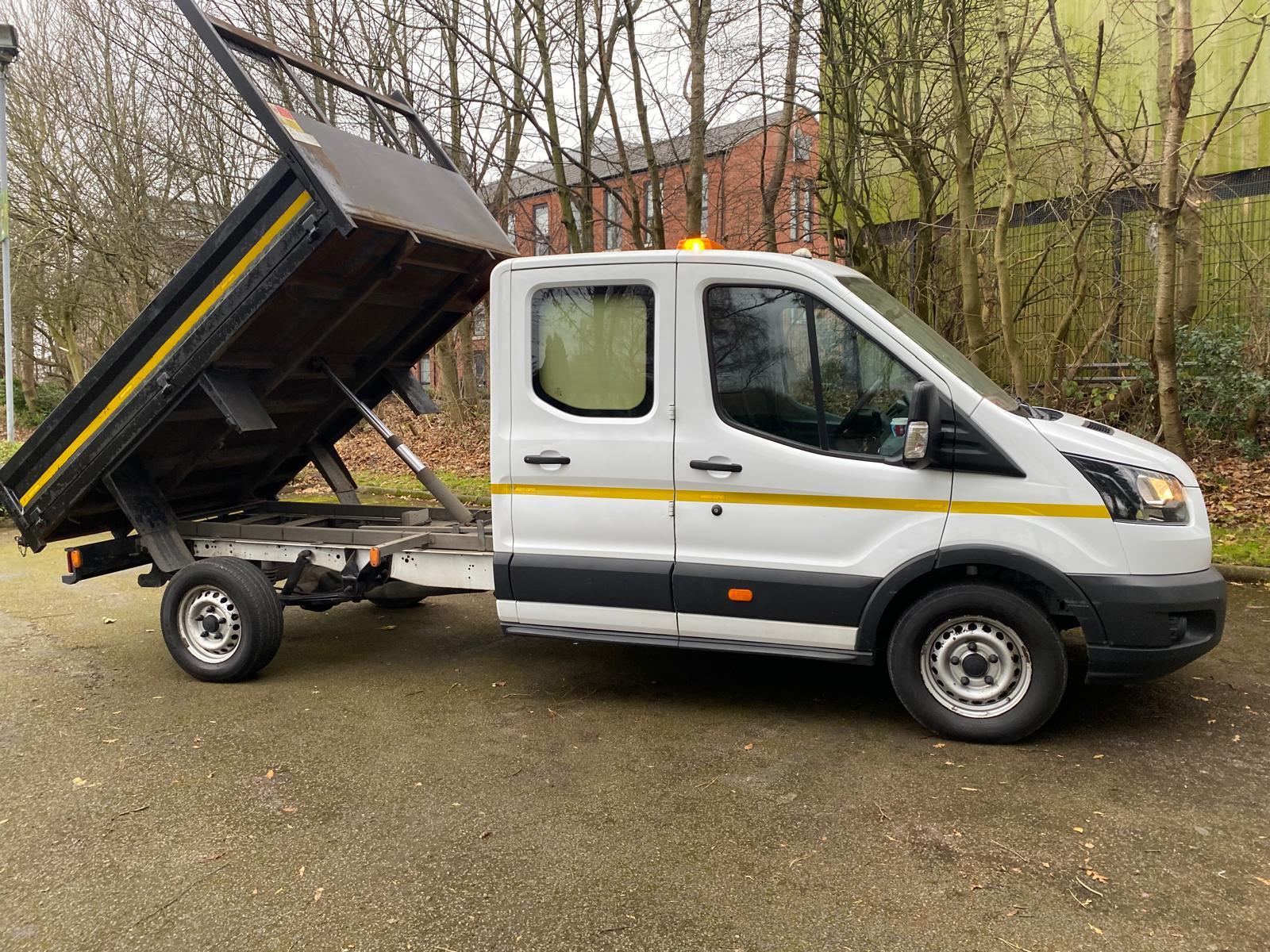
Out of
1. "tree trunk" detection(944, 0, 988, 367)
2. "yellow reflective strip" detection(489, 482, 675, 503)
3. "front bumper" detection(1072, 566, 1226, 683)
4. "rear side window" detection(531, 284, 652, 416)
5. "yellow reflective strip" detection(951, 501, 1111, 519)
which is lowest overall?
"front bumper" detection(1072, 566, 1226, 683)

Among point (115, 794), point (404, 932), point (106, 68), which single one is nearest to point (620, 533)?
point (404, 932)

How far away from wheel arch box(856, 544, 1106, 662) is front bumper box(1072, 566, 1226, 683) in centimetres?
6

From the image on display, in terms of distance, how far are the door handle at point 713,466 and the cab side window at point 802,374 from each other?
0.64 ft

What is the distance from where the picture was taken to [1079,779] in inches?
156

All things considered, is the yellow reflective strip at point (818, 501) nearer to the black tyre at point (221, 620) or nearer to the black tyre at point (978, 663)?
the black tyre at point (978, 663)

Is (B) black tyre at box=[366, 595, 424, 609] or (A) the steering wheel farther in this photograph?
(B) black tyre at box=[366, 595, 424, 609]

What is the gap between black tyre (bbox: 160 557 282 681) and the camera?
5352 millimetres

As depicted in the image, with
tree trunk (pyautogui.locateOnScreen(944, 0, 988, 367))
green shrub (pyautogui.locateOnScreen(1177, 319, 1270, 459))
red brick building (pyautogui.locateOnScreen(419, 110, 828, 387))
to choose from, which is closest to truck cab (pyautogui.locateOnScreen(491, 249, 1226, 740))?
tree trunk (pyautogui.locateOnScreen(944, 0, 988, 367))

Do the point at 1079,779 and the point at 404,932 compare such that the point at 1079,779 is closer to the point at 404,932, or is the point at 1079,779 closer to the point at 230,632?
the point at 404,932

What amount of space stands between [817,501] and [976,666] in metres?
1.03

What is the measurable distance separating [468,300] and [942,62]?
23.3 ft

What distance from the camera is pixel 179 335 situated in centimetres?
508

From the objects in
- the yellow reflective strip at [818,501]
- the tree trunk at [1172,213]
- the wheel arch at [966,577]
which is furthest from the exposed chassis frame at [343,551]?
the tree trunk at [1172,213]

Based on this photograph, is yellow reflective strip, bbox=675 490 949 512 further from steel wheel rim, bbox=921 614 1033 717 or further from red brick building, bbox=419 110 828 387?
red brick building, bbox=419 110 828 387
